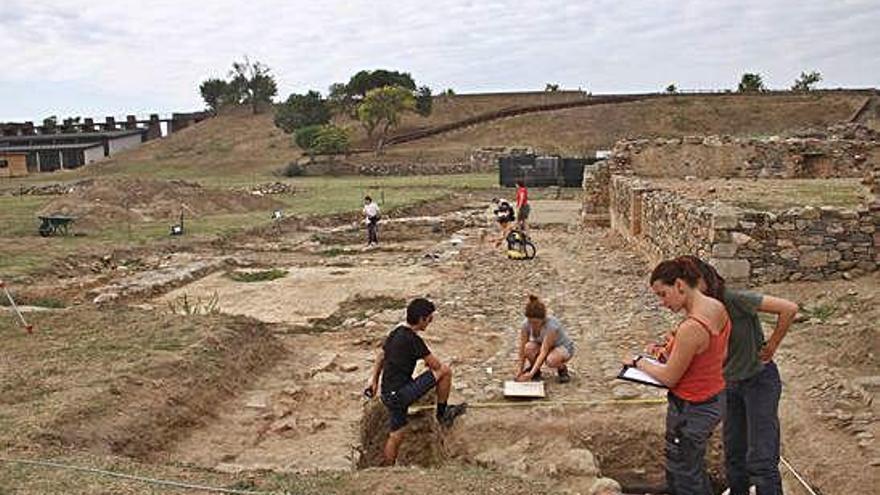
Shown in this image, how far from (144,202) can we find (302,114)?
123 ft

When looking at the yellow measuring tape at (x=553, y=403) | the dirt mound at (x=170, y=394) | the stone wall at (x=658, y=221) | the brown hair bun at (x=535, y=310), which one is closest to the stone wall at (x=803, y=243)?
the stone wall at (x=658, y=221)

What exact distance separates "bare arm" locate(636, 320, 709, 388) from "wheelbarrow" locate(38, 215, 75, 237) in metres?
21.1

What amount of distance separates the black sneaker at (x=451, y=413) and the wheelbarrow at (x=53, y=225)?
17971 millimetres

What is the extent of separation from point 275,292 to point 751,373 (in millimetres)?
11526

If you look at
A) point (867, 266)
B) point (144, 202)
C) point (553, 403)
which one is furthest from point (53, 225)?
point (867, 266)

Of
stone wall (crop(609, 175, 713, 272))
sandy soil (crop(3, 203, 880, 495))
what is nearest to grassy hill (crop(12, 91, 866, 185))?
stone wall (crop(609, 175, 713, 272))

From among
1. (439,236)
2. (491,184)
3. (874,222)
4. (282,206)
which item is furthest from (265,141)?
(874,222)

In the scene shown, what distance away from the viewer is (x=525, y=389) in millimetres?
8133

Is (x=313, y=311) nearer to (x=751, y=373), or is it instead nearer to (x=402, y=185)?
(x=751, y=373)

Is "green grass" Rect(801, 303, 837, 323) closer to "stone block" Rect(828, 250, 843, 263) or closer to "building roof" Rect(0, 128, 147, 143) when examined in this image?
"stone block" Rect(828, 250, 843, 263)

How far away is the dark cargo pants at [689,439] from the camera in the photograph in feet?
15.5

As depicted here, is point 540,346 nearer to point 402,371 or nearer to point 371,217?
point 402,371

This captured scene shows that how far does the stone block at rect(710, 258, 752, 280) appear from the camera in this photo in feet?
37.9

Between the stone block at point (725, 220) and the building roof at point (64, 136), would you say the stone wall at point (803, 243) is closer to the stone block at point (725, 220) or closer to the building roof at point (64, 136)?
the stone block at point (725, 220)
